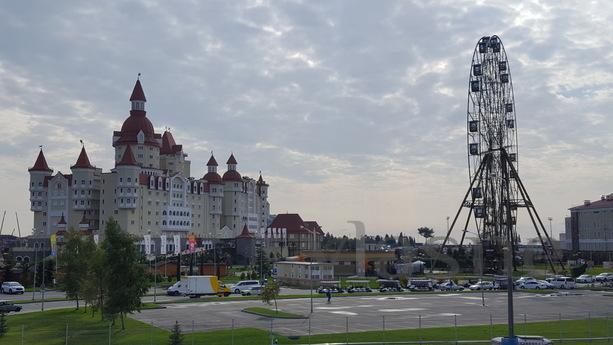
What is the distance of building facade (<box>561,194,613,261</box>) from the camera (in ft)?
491

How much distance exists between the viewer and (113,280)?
4194cm

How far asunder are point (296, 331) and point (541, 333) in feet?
45.0

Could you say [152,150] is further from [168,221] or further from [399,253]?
[399,253]

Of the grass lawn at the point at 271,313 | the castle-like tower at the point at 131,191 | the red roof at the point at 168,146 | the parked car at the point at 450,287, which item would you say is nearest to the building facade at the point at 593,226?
the parked car at the point at 450,287

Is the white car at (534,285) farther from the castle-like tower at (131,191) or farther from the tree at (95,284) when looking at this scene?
the castle-like tower at (131,191)

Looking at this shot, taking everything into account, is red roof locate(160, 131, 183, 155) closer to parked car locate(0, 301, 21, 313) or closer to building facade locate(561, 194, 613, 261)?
building facade locate(561, 194, 613, 261)

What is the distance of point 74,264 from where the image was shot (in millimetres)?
54562

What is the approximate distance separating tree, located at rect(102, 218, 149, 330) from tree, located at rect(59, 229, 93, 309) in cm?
1057

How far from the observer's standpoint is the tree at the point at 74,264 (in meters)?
53.6

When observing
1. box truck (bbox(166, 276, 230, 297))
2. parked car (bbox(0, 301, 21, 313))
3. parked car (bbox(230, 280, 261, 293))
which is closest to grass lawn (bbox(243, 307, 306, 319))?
box truck (bbox(166, 276, 230, 297))

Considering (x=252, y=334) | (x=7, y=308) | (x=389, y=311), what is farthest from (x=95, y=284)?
(x=389, y=311)

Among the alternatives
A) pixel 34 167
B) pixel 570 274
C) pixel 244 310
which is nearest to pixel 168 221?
pixel 34 167

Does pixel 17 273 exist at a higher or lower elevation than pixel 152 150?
lower

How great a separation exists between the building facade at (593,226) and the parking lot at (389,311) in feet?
291
